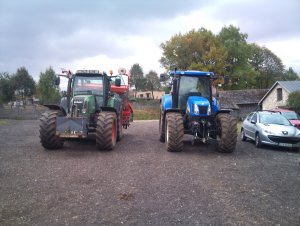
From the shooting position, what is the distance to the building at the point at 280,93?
39000 millimetres

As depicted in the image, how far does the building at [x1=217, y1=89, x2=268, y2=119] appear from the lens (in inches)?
1905

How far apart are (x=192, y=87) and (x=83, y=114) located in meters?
4.08

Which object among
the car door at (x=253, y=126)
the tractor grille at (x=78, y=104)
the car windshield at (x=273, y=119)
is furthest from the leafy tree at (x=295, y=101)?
the tractor grille at (x=78, y=104)

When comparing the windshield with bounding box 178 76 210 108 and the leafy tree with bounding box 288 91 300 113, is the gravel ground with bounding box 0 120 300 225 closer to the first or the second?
the windshield with bounding box 178 76 210 108

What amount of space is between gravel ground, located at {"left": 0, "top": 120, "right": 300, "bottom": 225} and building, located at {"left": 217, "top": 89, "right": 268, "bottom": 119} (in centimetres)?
3742

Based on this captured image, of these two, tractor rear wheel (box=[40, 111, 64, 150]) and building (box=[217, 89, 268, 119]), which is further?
building (box=[217, 89, 268, 119])

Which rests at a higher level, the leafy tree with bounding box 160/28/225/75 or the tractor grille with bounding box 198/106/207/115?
the leafy tree with bounding box 160/28/225/75

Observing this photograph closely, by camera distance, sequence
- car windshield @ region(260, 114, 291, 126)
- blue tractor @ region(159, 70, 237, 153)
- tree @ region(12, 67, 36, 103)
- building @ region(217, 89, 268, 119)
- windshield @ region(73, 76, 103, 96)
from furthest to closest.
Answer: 1. tree @ region(12, 67, 36, 103)
2. building @ region(217, 89, 268, 119)
3. car windshield @ region(260, 114, 291, 126)
4. windshield @ region(73, 76, 103, 96)
5. blue tractor @ region(159, 70, 237, 153)

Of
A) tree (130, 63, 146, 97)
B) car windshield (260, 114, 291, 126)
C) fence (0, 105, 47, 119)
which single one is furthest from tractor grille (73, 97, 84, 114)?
tree (130, 63, 146, 97)

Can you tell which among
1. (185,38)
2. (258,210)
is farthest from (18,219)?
(185,38)

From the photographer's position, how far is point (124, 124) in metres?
17.0

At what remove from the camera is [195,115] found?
1182 centimetres

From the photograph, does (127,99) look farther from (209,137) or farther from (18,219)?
(18,219)

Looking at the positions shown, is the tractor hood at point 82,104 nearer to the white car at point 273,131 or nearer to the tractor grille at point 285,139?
the white car at point 273,131
